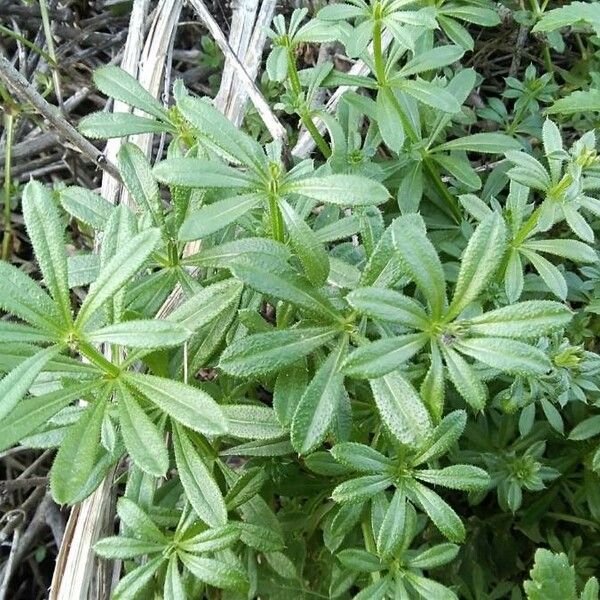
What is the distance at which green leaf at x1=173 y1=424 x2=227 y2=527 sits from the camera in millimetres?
1199

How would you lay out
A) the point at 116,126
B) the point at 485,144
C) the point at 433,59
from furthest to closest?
1. the point at 485,144
2. the point at 433,59
3. the point at 116,126

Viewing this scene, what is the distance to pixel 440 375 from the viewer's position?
1.16 m

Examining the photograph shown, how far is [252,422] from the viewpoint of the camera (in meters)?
1.27

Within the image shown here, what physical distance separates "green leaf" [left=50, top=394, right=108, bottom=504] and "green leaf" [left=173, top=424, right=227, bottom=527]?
0.19 metres

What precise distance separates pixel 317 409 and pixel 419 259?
0.27 metres

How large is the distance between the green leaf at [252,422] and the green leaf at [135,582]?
255mm

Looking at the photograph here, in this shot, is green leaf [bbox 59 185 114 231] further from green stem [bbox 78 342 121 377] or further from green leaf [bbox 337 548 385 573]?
green leaf [bbox 337 548 385 573]

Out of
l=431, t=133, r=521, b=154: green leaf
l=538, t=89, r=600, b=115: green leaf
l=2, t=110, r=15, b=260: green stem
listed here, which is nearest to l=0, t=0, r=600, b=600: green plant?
l=431, t=133, r=521, b=154: green leaf

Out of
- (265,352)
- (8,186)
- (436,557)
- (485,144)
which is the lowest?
(436,557)

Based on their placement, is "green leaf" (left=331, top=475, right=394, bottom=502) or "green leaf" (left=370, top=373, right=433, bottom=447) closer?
"green leaf" (left=370, top=373, right=433, bottom=447)

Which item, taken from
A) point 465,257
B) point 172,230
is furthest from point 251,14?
point 465,257

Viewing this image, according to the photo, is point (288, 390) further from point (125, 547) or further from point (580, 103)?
point (580, 103)

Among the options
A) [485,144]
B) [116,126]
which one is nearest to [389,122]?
[485,144]

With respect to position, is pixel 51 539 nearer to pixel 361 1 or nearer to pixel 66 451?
pixel 66 451
